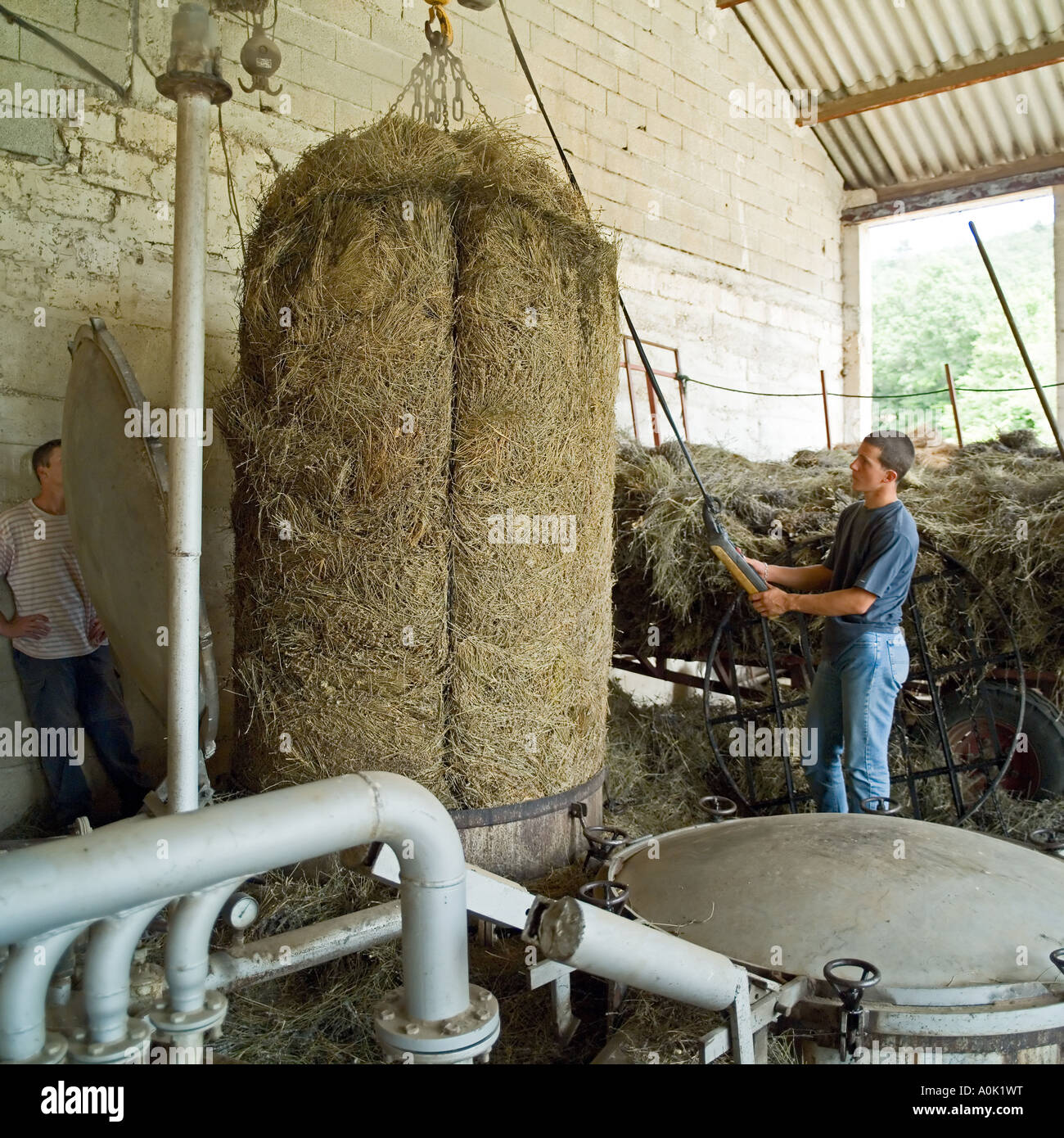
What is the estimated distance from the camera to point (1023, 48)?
802 centimetres

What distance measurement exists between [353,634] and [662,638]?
7.75 feet

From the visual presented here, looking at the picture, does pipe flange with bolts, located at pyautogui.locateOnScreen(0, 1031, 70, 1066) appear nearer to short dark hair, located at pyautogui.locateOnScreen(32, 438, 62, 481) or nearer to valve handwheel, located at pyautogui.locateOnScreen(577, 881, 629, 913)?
valve handwheel, located at pyautogui.locateOnScreen(577, 881, 629, 913)

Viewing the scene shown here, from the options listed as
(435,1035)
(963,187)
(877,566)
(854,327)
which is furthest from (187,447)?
(963,187)

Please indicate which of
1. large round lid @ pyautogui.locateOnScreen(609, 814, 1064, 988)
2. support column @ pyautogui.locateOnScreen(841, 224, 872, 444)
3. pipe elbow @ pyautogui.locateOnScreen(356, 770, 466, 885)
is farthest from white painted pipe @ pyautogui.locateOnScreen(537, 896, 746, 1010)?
support column @ pyautogui.locateOnScreen(841, 224, 872, 444)

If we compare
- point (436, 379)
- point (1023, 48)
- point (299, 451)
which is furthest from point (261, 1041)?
point (1023, 48)

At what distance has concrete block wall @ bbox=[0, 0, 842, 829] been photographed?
405 cm

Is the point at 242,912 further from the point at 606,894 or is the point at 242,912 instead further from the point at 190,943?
the point at 606,894

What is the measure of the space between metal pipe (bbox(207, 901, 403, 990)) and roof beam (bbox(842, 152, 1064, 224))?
30.7 ft

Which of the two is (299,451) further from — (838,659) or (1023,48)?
(1023,48)

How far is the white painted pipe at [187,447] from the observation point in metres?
2.63

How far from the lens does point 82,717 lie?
412cm

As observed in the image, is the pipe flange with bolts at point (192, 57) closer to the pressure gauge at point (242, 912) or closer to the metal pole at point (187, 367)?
the metal pole at point (187, 367)

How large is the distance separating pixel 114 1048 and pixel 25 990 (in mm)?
189

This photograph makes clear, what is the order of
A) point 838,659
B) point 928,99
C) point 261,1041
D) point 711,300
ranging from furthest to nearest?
1. point 928,99
2. point 711,300
3. point 838,659
4. point 261,1041
